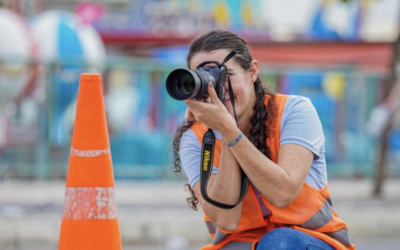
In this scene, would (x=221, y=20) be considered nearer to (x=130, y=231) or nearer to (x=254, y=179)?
(x=130, y=231)

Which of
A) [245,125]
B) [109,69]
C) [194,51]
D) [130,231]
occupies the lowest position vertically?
[130,231]

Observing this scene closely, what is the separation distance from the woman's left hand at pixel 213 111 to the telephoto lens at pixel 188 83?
26mm

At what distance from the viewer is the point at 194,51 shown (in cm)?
266

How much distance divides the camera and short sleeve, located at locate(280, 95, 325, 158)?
1.02 ft

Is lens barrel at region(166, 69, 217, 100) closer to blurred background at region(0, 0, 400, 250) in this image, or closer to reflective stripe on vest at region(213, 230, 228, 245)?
reflective stripe on vest at region(213, 230, 228, 245)

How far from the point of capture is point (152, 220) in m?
7.06

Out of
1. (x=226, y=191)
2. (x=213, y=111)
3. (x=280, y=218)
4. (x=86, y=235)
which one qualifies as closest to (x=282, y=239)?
(x=280, y=218)

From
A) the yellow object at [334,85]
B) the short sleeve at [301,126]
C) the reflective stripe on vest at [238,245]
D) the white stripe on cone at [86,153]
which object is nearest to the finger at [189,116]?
the short sleeve at [301,126]

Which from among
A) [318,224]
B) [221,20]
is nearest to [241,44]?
[318,224]

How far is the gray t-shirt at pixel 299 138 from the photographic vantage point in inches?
105

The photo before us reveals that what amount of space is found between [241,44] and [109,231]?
1144 mm

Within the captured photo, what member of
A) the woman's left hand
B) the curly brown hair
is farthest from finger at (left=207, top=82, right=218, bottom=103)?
the curly brown hair

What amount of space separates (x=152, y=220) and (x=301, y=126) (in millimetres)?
4546

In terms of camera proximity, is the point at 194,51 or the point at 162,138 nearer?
the point at 194,51
